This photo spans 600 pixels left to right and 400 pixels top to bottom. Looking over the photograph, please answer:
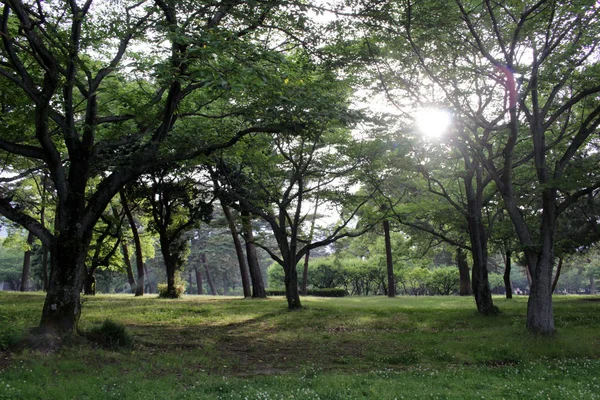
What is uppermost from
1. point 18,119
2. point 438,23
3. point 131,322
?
point 438,23

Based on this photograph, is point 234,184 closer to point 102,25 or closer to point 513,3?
point 102,25

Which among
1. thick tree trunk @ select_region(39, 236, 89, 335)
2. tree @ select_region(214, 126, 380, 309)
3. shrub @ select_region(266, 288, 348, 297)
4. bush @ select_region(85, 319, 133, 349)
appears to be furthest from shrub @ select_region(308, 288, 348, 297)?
thick tree trunk @ select_region(39, 236, 89, 335)

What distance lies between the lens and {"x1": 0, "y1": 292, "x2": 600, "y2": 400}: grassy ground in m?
6.58

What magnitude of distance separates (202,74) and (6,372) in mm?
5468

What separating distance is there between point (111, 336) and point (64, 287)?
1.40 metres

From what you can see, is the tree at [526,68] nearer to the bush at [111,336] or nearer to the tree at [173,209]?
the bush at [111,336]

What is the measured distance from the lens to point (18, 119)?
11.6 m

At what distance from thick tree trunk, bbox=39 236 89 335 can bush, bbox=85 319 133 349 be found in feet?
1.47

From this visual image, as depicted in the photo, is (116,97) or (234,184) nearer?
(116,97)

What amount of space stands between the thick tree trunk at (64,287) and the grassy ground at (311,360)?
488 millimetres

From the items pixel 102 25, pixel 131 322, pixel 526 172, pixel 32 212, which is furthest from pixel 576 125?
pixel 32 212

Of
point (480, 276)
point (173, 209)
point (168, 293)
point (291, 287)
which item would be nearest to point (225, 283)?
point (168, 293)

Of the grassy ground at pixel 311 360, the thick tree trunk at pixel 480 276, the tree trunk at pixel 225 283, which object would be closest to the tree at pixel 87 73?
the grassy ground at pixel 311 360

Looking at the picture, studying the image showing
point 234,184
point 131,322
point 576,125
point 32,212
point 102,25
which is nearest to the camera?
point 102,25
